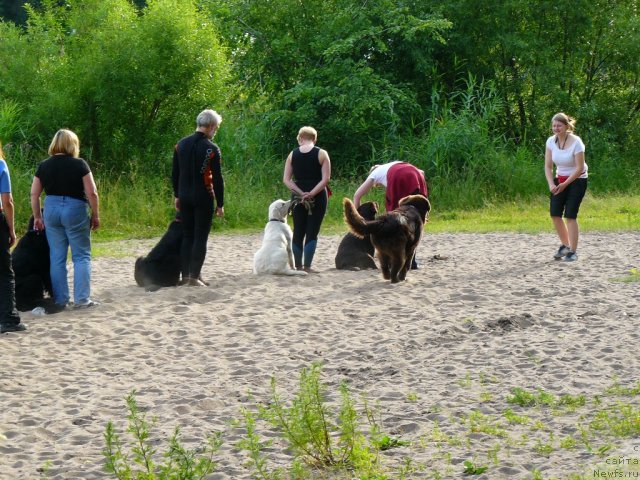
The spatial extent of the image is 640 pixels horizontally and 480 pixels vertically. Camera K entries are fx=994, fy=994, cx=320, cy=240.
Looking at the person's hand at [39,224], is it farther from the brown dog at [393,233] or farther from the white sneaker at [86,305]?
the brown dog at [393,233]

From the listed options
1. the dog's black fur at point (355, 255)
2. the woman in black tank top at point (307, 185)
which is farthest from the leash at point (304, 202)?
the dog's black fur at point (355, 255)

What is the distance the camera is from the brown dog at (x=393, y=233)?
35.4 feet

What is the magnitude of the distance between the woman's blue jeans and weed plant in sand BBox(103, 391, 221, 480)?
431 centimetres

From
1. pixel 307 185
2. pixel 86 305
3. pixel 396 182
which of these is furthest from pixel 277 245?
pixel 86 305

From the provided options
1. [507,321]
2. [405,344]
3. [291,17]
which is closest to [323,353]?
[405,344]

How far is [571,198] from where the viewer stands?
12461 millimetres

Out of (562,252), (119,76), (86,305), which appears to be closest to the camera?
(86,305)

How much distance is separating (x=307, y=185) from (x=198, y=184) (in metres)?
1.57

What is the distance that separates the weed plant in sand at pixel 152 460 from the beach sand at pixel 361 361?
15 centimetres

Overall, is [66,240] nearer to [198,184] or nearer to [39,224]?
[39,224]

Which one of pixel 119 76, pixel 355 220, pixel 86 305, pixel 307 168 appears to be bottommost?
pixel 86 305

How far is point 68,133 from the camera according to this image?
986 centimetres

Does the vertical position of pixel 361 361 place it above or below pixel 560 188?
below

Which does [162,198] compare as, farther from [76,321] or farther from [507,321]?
[507,321]
